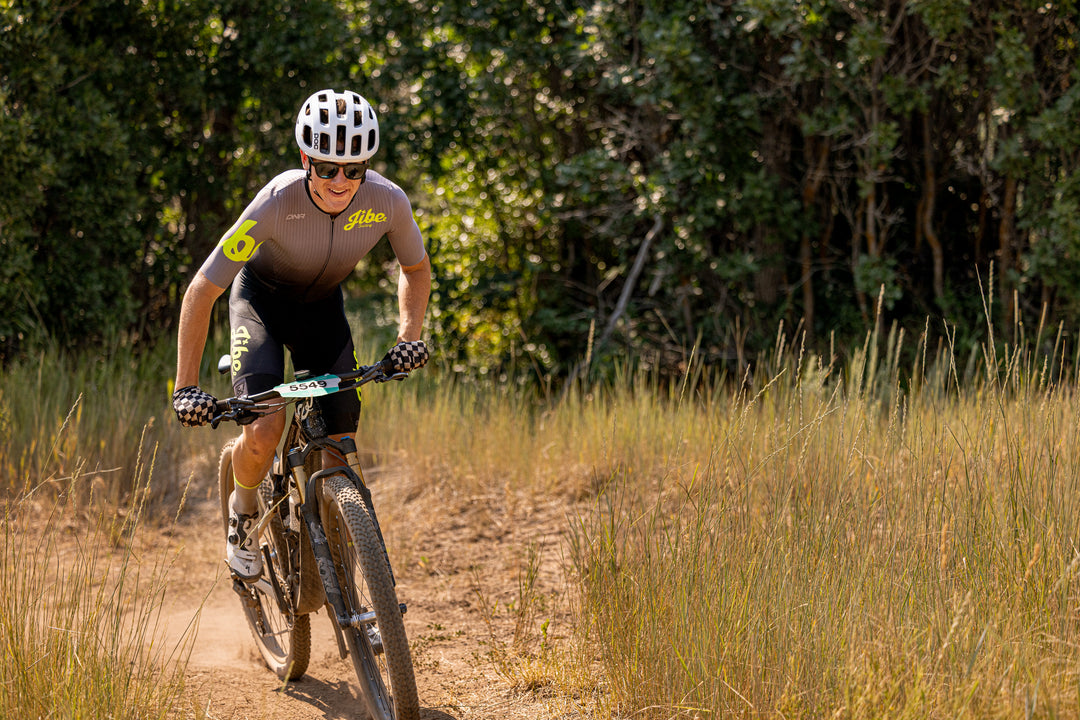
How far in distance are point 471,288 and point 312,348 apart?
5790 mm

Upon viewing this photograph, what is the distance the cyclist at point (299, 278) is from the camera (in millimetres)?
3463

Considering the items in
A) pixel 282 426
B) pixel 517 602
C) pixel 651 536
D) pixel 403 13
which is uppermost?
pixel 403 13

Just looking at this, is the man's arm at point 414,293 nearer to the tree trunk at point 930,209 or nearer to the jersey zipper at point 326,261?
the jersey zipper at point 326,261

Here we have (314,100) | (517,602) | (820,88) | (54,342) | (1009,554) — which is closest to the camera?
(1009,554)

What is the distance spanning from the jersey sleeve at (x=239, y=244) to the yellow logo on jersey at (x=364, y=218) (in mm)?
317

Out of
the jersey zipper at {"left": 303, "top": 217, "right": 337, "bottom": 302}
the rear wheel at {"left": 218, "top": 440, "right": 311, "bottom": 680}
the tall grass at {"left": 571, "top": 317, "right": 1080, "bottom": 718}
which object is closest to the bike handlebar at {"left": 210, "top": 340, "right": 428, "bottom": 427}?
the jersey zipper at {"left": 303, "top": 217, "right": 337, "bottom": 302}

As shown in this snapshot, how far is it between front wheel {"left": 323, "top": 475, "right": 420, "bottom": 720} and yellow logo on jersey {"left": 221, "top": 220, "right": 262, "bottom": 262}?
2.80 feet

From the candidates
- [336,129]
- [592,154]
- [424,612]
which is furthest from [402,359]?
[592,154]

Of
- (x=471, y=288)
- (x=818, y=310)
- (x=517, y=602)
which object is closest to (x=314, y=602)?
(x=517, y=602)

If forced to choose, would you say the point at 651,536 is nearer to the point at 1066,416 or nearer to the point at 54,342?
the point at 1066,416

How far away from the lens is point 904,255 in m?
9.29

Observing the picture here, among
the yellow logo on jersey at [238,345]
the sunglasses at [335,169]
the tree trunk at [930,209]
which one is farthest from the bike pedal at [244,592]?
the tree trunk at [930,209]

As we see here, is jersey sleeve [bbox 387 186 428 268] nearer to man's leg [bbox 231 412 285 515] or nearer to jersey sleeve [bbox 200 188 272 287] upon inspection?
jersey sleeve [bbox 200 188 272 287]

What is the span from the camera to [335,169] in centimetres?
352
